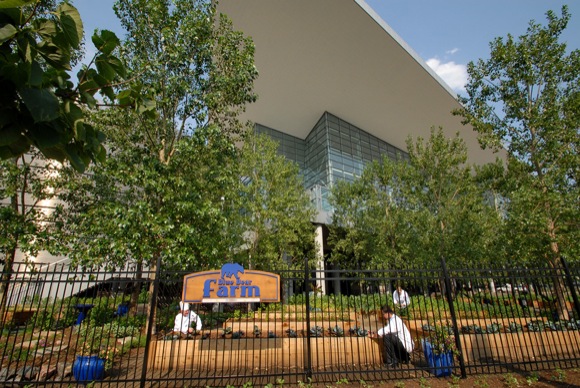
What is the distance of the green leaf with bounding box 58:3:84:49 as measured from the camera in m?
1.62

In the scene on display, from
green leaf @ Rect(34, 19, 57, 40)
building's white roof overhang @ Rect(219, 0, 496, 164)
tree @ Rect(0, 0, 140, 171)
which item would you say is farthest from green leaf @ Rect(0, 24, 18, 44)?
building's white roof overhang @ Rect(219, 0, 496, 164)

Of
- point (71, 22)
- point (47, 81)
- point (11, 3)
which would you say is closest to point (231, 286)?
point (47, 81)

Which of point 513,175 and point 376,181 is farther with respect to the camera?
point 376,181

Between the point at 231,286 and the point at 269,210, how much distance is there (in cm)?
824

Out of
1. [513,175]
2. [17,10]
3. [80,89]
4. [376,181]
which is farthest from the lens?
[376,181]

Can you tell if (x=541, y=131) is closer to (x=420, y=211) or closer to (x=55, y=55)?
(x=420, y=211)

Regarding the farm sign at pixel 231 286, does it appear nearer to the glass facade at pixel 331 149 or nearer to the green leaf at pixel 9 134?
the green leaf at pixel 9 134

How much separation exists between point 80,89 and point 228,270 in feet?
15.2

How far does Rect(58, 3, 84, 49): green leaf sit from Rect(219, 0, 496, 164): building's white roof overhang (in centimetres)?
2299

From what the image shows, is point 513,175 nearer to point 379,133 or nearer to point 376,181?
point 376,181

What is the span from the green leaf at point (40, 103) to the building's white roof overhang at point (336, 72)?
23.3 metres

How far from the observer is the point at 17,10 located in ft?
5.22

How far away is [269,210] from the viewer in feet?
46.5

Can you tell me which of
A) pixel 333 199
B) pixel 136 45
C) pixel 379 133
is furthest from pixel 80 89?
pixel 379 133
